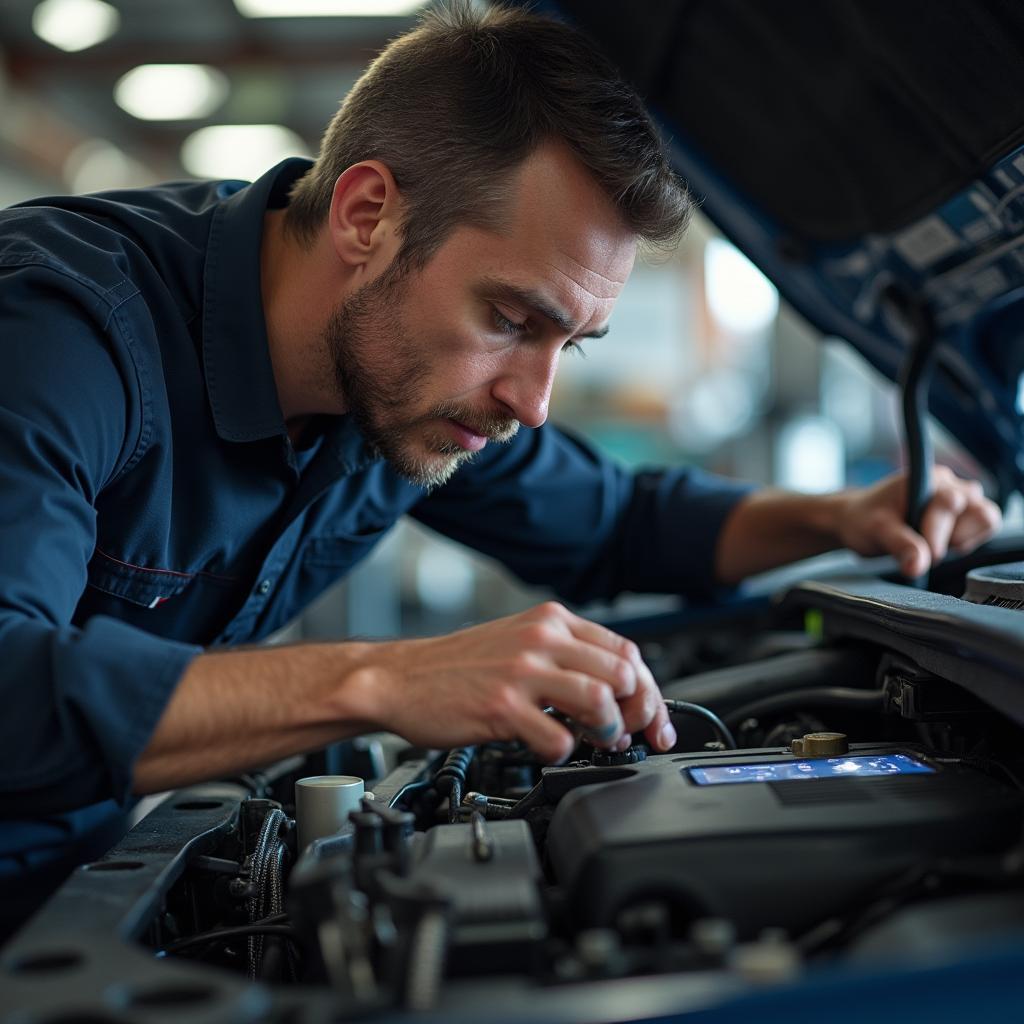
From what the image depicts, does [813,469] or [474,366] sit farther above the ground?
[474,366]

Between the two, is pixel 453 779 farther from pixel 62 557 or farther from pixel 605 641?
pixel 62 557

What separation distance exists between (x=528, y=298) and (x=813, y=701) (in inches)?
19.8

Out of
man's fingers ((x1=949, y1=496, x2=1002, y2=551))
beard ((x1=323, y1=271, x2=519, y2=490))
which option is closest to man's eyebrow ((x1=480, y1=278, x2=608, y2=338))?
beard ((x1=323, y1=271, x2=519, y2=490))

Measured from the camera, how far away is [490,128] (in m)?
1.23

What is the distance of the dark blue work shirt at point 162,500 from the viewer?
792 millimetres

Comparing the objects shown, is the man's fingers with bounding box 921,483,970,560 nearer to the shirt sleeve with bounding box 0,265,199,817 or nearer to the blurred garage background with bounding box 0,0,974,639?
the blurred garage background with bounding box 0,0,974,639

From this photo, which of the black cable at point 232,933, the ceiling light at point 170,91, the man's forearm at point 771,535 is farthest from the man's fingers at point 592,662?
the ceiling light at point 170,91

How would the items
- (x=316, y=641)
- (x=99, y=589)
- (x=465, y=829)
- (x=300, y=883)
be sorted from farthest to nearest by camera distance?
1. (x=99, y=589)
2. (x=316, y=641)
3. (x=465, y=829)
4. (x=300, y=883)

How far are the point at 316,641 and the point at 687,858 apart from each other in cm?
36

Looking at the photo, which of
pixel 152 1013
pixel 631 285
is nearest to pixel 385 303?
pixel 152 1013

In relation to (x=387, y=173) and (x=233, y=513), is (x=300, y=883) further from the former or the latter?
(x=387, y=173)

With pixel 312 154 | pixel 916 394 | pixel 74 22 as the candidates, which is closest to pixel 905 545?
pixel 916 394

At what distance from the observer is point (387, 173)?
1276 mm

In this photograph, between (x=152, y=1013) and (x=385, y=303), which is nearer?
(x=152, y=1013)
